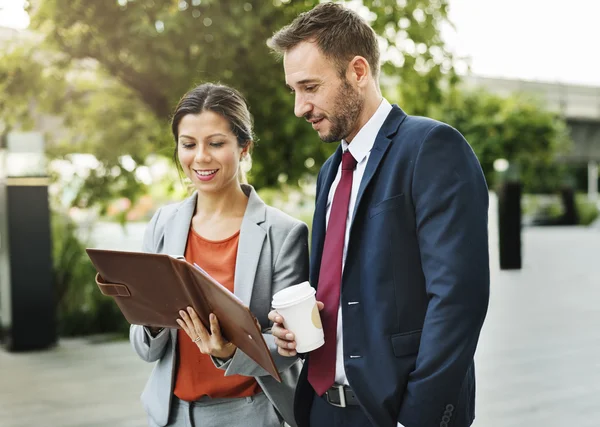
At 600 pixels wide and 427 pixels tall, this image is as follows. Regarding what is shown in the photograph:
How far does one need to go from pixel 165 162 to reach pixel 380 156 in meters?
6.85

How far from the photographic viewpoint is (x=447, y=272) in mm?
1891

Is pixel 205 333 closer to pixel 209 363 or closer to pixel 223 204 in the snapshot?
pixel 209 363

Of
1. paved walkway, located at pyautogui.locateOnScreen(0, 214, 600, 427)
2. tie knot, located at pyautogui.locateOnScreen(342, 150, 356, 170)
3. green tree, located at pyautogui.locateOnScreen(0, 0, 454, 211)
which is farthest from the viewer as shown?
green tree, located at pyautogui.locateOnScreen(0, 0, 454, 211)

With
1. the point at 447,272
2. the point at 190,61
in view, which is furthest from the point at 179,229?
the point at 190,61

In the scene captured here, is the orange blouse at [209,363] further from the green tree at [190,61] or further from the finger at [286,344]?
the green tree at [190,61]

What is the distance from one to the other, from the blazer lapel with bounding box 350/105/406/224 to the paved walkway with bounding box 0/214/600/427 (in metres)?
3.77

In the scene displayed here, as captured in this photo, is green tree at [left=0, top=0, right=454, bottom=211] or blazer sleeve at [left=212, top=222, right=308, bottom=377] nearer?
blazer sleeve at [left=212, top=222, right=308, bottom=377]

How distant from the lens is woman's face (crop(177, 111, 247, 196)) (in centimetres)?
243

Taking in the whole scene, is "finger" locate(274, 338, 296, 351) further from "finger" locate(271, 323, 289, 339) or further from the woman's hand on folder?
the woman's hand on folder

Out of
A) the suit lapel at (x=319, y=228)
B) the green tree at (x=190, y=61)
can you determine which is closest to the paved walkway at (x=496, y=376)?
the green tree at (x=190, y=61)

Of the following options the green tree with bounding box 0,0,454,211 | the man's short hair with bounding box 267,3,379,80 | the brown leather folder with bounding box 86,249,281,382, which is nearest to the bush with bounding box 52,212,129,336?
the green tree with bounding box 0,0,454,211

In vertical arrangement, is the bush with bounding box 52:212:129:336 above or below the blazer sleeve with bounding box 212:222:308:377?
below

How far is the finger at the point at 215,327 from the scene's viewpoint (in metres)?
2.11

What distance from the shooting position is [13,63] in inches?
309
